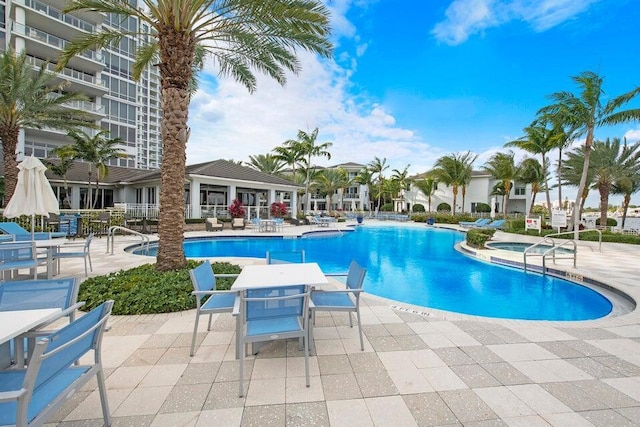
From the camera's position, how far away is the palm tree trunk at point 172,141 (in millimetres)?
6168

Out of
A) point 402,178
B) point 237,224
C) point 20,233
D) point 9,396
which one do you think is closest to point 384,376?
point 9,396

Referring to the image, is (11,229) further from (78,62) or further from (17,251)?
(78,62)

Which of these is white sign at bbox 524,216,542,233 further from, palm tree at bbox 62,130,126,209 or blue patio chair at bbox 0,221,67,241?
palm tree at bbox 62,130,126,209

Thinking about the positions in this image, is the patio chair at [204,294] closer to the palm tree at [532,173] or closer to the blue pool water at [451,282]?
the blue pool water at [451,282]

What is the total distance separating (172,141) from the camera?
619cm

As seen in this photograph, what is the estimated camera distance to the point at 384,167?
41.2m

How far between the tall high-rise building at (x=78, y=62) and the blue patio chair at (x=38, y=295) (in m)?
22.1

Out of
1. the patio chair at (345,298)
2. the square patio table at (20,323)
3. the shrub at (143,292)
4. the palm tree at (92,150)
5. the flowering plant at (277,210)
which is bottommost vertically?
the shrub at (143,292)

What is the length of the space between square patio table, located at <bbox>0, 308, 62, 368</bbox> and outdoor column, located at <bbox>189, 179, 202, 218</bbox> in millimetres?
17938

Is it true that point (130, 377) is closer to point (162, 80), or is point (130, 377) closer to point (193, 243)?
point (162, 80)

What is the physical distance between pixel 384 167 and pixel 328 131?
13793mm

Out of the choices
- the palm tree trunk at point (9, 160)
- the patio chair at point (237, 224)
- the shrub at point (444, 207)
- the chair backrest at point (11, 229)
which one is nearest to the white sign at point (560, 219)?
the patio chair at point (237, 224)

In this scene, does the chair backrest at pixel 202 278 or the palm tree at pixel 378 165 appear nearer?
the chair backrest at pixel 202 278

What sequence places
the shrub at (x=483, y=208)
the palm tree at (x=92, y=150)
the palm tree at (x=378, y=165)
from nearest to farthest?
the palm tree at (x=92, y=150)
the shrub at (x=483, y=208)
the palm tree at (x=378, y=165)
